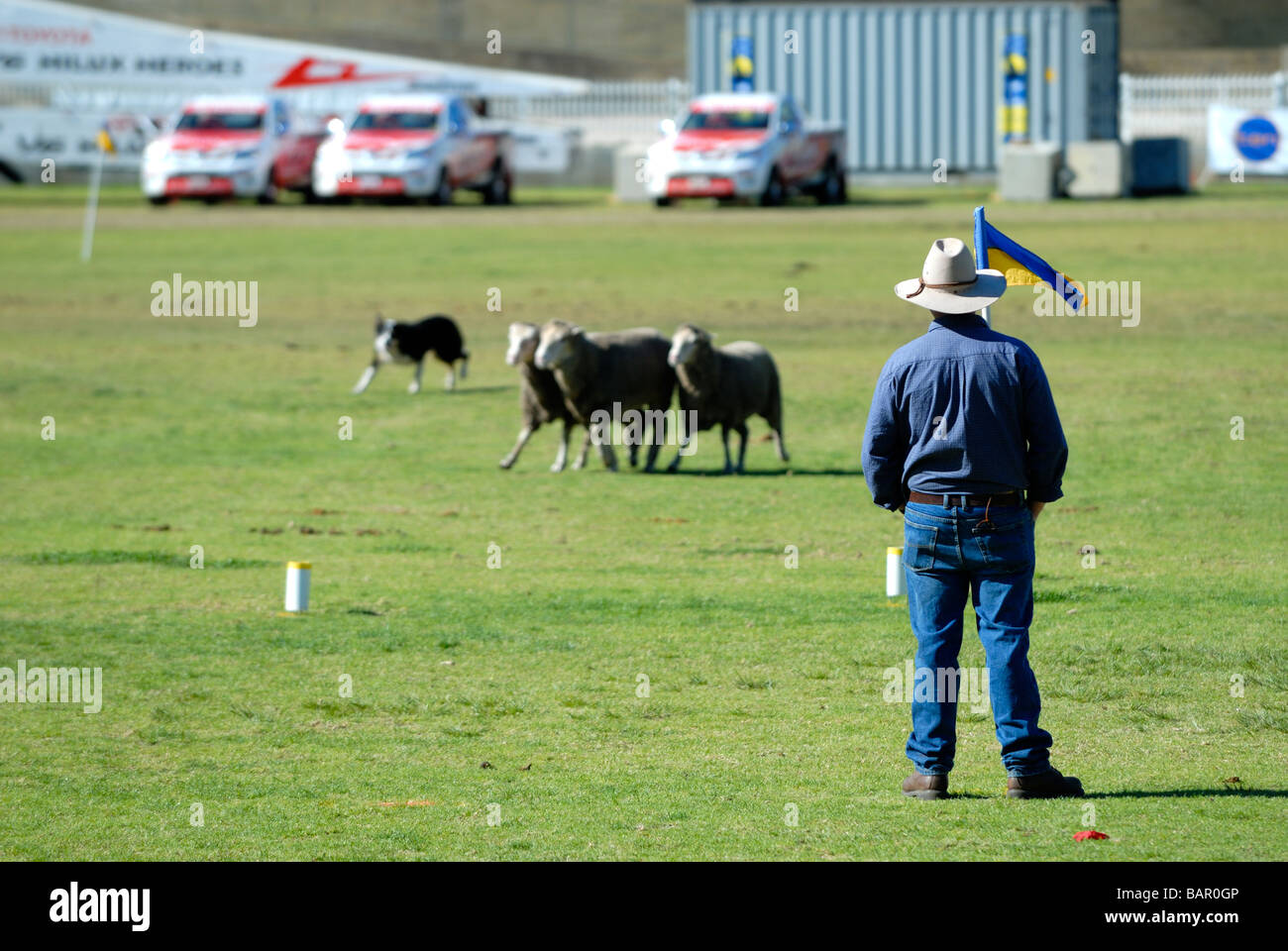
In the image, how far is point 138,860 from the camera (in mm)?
6906

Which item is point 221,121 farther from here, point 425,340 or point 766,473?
point 766,473

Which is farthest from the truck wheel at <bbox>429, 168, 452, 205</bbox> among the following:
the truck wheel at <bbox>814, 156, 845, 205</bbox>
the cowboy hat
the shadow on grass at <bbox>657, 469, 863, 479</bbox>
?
the cowboy hat

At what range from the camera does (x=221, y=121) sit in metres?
40.5

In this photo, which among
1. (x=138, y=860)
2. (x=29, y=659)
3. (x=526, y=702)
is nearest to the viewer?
(x=138, y=860)

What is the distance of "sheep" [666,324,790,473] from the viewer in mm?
16109

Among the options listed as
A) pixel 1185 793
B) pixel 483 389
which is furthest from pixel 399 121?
pixel 1185 793

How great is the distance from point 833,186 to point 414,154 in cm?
849

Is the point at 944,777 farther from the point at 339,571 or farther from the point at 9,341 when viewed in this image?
the point at 9,341

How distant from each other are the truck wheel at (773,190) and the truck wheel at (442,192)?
21.8ft

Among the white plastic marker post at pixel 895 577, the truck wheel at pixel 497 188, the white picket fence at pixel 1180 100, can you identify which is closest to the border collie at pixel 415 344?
the white plastic marker post at pixel 895 577

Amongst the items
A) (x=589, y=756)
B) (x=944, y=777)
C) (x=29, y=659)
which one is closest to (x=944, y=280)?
(x=944, y=777)

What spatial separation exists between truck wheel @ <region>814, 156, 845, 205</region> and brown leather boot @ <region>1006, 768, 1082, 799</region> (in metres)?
32.1

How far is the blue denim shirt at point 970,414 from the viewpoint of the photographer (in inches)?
283
